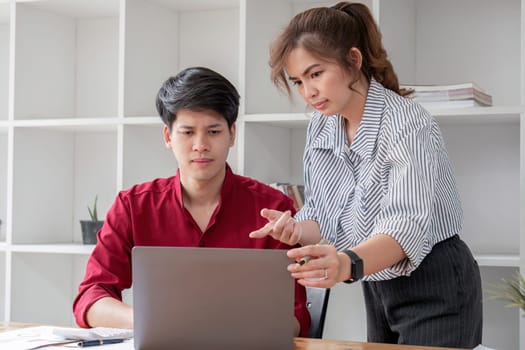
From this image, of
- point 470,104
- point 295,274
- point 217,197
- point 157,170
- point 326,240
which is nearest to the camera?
point 295,274

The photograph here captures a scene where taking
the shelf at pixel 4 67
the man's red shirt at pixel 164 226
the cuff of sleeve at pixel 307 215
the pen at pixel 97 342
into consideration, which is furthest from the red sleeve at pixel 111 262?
the shelf at pixel 4 67

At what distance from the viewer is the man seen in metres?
2.04

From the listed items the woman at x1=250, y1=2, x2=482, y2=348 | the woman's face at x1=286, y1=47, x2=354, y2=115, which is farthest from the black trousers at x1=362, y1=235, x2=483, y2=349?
the woman's face at x1=286, y1=47, x2=354, y2=115

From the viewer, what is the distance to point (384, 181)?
69.1 inches

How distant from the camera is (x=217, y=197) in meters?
2.13

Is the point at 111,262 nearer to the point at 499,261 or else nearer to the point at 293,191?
the point at 293,191

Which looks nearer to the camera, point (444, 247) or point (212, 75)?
point (444, 247)

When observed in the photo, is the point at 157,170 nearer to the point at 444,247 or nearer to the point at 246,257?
the point at 444,247

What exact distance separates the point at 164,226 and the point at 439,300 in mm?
745

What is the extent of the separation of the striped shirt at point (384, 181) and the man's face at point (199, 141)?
0.24 m

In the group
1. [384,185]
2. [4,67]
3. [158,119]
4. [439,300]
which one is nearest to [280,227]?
[384,185]

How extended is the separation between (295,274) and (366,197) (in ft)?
1.55

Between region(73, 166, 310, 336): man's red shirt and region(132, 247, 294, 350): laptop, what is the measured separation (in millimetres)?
581

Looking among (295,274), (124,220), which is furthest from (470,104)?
(295,274)
